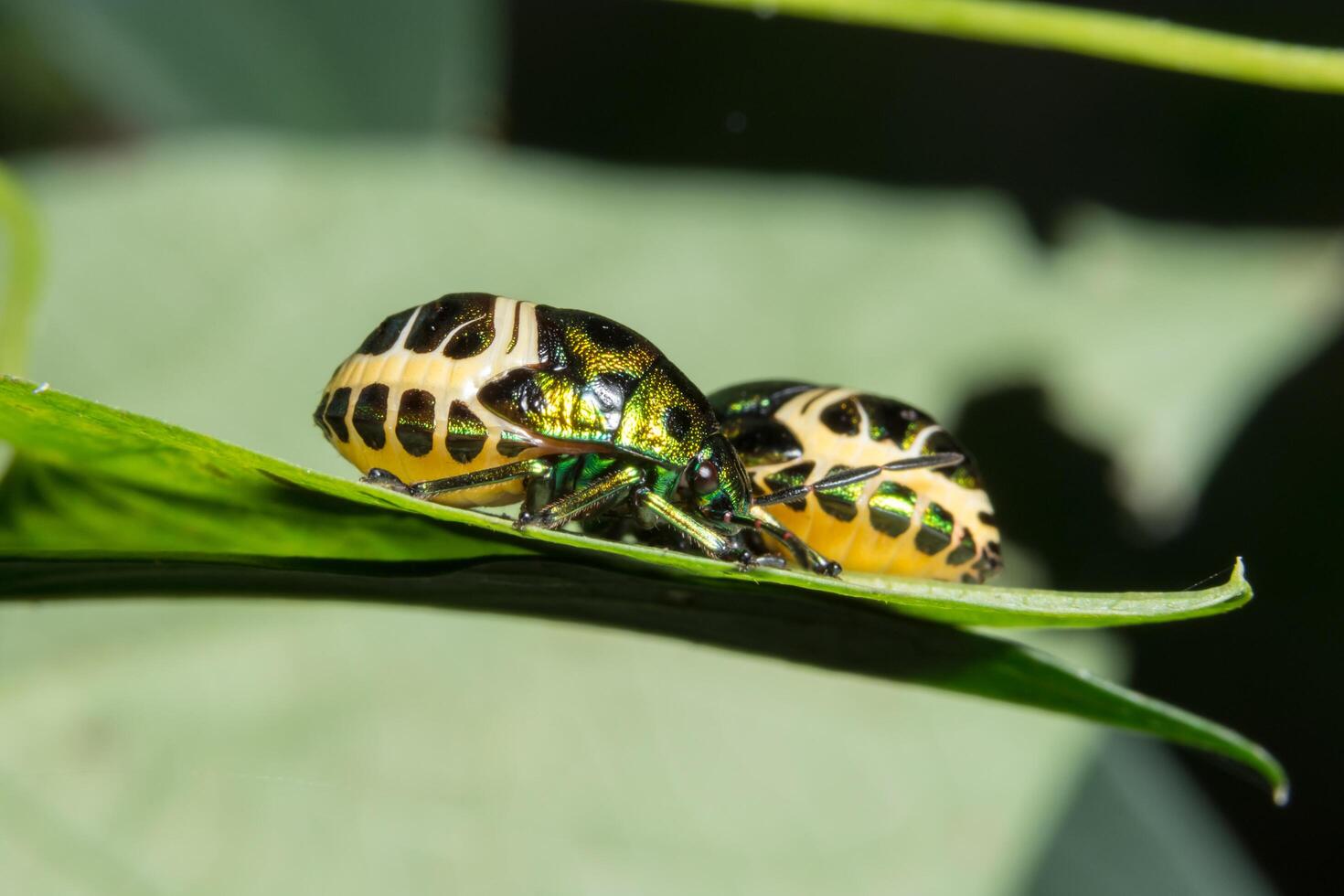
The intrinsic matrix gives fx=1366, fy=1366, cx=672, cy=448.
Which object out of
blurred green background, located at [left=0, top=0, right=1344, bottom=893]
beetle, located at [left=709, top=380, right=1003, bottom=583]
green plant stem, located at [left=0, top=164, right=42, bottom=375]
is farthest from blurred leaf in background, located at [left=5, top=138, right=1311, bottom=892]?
beetle, located at [left=709, top=380, right=1003, bottom=583]

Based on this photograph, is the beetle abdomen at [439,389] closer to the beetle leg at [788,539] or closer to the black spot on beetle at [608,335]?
the black spot on beetle at [608,335]

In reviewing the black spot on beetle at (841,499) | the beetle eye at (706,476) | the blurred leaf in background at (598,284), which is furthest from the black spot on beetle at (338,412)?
the blurred leaf in background at (598,284)

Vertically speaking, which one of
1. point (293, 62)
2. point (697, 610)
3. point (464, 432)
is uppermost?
point (293, 62)

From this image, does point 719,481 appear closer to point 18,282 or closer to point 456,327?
point 456,327

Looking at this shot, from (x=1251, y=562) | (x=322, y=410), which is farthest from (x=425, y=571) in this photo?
(x=1251, y=562)

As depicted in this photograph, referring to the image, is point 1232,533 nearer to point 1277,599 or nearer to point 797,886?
point 1277,599

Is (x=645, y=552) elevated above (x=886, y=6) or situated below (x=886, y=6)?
below

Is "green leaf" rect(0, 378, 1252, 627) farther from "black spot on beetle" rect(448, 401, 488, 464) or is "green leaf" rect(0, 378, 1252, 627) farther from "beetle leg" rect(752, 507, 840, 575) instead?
"black spot on beetle" rect(448, 401, 488, 464)

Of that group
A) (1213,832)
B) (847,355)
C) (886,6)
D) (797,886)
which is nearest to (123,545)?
(886,6)
